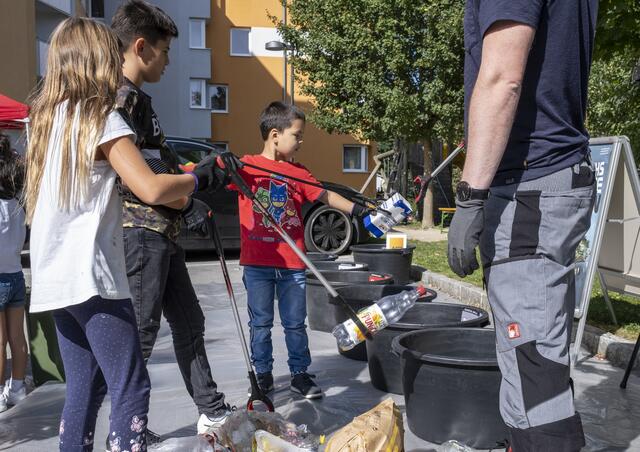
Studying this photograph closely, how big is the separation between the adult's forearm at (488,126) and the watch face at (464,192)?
0.05 ft

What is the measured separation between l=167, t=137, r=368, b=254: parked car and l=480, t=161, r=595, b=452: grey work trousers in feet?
26.3

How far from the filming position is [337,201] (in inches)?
158

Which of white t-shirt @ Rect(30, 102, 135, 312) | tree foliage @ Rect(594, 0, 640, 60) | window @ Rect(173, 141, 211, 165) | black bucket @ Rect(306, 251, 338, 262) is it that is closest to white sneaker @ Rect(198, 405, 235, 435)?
white t-shirt @ Rect(30, 102, 135, 312)

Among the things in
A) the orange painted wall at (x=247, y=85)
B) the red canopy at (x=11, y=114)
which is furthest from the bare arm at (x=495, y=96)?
the orange painted wall at (x=247, y=85)

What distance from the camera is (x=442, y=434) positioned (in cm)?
323

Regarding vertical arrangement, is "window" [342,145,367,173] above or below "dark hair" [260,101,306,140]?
above

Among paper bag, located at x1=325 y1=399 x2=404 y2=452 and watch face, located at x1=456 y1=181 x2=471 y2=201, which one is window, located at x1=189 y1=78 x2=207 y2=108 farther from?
watch face, located at x1=456 y1=181 x2=471 y2=201

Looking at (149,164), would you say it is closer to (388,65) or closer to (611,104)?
(388,65)

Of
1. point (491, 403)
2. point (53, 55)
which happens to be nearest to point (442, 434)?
point (491, 403)

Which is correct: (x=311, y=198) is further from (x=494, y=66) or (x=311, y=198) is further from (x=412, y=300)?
(x=494, y=66)

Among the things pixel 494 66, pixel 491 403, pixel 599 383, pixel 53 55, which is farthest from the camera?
pixel 599 383

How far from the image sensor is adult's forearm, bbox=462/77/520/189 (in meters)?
2.04

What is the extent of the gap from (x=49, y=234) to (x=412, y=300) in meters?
2.58

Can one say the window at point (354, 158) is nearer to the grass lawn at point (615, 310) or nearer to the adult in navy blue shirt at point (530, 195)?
the grass lawn at point (615, 310)
